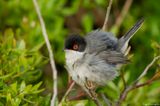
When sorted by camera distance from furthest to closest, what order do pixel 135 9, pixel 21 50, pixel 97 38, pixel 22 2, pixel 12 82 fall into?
pixel 135 9, pixel 22 2, pixel 97 38, pixel 21 50, pixel 12 82

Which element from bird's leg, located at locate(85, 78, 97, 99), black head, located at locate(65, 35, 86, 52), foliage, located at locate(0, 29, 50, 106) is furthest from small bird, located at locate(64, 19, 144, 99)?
foliage, located at locate(0, 29, 50, 106)

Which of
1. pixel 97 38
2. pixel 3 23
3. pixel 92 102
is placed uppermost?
pixel 3 23

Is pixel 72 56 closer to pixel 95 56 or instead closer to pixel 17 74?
pixel 95 56

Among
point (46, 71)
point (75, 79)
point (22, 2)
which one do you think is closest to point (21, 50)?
point (75, 79)

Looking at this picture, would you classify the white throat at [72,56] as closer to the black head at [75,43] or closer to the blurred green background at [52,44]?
the black head at [75,43]

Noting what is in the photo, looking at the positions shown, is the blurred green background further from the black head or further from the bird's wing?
the bird's wing

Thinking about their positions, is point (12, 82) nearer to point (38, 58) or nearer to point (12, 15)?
point (38, 58)

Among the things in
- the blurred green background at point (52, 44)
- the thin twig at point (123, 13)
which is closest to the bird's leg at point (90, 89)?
the blurred green background at point (52, 44)
